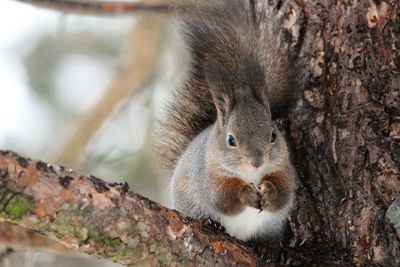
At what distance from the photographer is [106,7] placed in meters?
2.74

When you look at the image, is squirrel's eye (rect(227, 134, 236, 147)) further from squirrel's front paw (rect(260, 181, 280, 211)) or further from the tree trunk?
the tree trunk

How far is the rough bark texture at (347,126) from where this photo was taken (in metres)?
2.02

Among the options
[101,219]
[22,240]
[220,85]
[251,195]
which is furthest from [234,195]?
[22,240]

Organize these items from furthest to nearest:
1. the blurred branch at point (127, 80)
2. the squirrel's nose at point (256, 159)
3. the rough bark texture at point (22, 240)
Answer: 1. the blurred branch at point (127, 80)
2. the rough bark texture at point (22, 240)
3. the squirrel's nose at point (256, 159)

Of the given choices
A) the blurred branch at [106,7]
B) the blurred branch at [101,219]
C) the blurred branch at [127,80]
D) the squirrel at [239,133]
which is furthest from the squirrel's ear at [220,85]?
the blurred branch at [127,80]

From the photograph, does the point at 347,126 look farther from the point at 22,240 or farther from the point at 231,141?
the point at 22,240

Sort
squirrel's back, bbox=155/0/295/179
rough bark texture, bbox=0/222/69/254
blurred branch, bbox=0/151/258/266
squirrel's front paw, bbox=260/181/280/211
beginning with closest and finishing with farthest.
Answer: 1. blurred branch, bbox=0/151/258/266
2. squirrel's front paw, bbox=260/181/280/211
3. squirrel's back, bbox=155/0/295/179
4. rough bark texture, bbox=0/222/69/254

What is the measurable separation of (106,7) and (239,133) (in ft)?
3.10

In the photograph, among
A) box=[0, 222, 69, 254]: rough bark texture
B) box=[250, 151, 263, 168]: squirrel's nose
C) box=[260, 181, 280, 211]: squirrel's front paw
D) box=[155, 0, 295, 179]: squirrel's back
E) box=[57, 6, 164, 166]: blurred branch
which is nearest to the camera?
box=[250, 151, 263, 168]: squirrel's nose

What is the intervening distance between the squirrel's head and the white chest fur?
Result: 13cm

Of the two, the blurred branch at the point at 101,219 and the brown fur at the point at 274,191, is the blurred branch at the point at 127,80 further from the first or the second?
the blurred branch at the point at 101,219

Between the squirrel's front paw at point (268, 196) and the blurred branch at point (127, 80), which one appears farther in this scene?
the blurred branch at point (127, 80)

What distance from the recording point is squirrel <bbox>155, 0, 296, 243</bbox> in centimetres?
→ 203

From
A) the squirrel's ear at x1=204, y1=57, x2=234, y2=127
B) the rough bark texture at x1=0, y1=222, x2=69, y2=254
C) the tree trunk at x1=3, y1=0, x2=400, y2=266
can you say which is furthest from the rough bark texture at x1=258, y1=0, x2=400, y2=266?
the rough bark texture at x1=0, y1=222, x2=69, y2=254
